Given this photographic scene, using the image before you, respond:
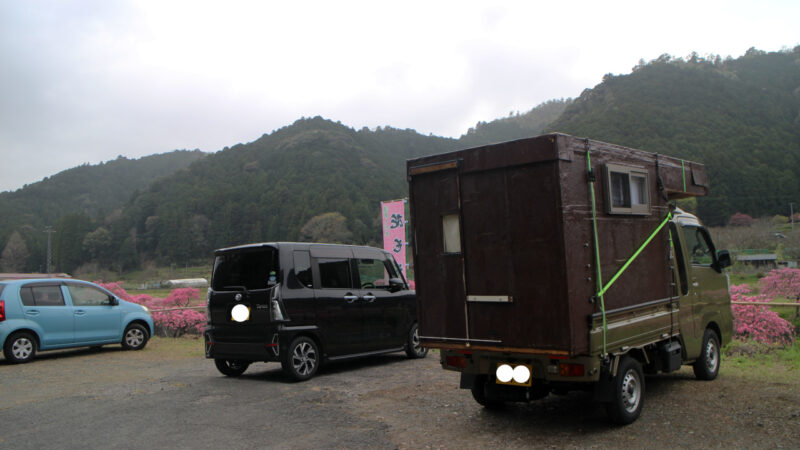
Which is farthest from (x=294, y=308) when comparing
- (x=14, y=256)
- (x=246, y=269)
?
(x=14, y=256)

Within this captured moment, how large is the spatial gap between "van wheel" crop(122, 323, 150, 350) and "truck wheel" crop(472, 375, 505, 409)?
895cm

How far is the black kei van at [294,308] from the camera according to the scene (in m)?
7.85

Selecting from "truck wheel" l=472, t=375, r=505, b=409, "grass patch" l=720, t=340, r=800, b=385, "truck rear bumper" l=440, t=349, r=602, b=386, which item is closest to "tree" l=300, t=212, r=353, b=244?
"grass patch" l=720, t=340, r=800, b=385

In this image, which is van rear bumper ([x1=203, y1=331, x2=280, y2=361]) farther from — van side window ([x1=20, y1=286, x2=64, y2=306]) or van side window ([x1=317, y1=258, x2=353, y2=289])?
van side window ([x1=20, y1=286, x2=64, y2=306])

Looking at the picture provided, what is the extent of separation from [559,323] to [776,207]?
2288 inches

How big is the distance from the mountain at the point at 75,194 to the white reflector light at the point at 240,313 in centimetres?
8276

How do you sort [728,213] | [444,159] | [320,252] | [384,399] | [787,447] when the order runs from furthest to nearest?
[728,213] → [320,252] → [384,399] → [444,159] → [787,447]

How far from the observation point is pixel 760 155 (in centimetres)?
5306

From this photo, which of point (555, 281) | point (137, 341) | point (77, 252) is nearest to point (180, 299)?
point (137, 341)

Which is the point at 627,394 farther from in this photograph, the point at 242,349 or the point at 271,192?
the point at 271,192

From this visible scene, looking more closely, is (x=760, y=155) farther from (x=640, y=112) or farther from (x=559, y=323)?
(x=559, y=323)

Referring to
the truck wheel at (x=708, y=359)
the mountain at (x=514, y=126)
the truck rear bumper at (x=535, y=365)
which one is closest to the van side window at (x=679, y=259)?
the truck wheel at (x=708, y=359)

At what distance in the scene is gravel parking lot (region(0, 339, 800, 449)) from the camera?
16.9 feet

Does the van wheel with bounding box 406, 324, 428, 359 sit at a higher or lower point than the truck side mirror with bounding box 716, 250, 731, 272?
lower
